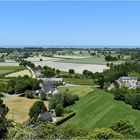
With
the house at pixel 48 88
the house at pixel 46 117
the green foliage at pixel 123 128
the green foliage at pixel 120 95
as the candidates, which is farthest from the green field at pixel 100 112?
the house at pixel 48 88

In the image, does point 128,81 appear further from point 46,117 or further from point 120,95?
point 46,117

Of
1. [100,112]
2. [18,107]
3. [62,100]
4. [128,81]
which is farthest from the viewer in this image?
[128,81]

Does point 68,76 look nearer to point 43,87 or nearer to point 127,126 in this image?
point 43,87

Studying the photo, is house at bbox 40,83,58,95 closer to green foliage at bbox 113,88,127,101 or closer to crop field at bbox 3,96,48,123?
crop field at bbox 3,96,48,123

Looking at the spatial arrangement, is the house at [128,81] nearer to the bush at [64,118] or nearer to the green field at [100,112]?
the green field at [100,112]

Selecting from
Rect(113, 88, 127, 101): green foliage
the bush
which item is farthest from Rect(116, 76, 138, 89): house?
the bush

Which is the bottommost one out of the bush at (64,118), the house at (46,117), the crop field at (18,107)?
the crop field at (18,107)

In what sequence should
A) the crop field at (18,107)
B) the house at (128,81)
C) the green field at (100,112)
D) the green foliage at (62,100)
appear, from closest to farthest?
the green field at (100,112) < the crop field at (18,107) < the green foliage at (62,100) < the house at (128,81)

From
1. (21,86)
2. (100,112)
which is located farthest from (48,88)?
(100,112)
